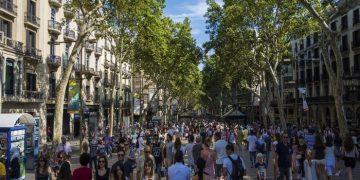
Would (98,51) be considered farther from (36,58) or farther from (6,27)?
(6,27)

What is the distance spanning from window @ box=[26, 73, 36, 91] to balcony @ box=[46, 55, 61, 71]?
228cm

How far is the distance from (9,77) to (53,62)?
6.08 m

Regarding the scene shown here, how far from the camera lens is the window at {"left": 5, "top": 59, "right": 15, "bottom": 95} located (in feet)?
100.0

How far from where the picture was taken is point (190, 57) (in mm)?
43344

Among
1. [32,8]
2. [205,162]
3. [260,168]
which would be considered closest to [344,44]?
[32,8]

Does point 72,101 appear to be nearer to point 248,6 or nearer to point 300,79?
point 248,6

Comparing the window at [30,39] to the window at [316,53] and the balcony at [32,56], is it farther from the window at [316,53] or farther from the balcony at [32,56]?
the window at [316,53]

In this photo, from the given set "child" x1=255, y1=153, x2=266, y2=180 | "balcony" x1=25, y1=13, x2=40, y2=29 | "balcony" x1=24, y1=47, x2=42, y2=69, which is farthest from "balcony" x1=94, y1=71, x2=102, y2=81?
"child" x1=255, y1=153, x2=266, y2=180

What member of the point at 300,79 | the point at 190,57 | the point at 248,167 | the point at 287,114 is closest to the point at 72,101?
the point at 248,167

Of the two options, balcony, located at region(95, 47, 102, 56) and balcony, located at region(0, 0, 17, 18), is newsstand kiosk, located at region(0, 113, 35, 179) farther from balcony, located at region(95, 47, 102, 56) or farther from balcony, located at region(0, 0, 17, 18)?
balcony, located at region(95, 47, 102, 56)

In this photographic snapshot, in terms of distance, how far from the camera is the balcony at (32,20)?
32.5 metres

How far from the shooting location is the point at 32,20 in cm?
3338

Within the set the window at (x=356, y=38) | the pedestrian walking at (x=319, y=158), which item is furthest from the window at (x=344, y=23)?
the pedestrian walking at (x=319, y=158)

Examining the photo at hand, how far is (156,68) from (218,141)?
32.6m
